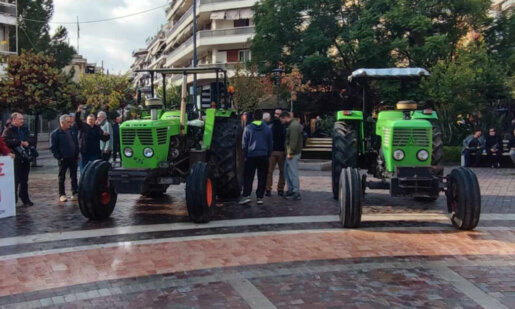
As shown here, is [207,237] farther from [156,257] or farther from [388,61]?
[388,61]

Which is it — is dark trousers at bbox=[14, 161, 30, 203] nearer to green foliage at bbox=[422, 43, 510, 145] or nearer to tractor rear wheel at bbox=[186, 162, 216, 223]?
tractor rear wheel at bbox=[186, 162, 216, 223]

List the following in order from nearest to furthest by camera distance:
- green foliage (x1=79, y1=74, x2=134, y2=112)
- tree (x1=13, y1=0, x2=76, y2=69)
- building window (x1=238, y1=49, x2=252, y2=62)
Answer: green foliage (x1=79, y1=74, x2=134, y2=112) < tree (x1=13, y1=0, x2=76, y2=69) < building window (x1=238, y1=49, x2=252, y2=62)

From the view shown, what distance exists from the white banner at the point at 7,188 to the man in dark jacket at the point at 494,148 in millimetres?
15211

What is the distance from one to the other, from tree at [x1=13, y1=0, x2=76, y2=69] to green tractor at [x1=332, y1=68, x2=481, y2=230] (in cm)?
3612

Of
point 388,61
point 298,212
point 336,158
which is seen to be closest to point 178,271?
point 298,212

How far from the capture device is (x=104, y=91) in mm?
30562

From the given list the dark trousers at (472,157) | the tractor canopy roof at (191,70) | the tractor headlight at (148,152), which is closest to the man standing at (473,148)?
the dark trousers at (472,157)

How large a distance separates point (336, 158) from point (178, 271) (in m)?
4.65

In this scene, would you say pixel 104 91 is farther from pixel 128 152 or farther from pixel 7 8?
pixel 128 152

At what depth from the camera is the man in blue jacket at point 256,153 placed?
9.73 meters

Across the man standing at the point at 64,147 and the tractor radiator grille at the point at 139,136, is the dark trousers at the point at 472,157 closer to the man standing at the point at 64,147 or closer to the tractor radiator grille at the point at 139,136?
the tractor radiator grille at the point at 139,136

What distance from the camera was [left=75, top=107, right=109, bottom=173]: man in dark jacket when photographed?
1064 centimetres

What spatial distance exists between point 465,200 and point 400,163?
4.00ft

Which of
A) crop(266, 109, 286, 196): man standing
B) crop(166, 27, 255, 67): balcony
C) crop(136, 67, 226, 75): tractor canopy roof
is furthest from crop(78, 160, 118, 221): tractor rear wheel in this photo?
crop(166, 27, 255, 67): balcony
